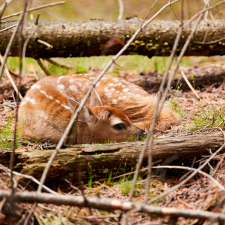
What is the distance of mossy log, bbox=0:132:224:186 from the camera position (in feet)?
8.36

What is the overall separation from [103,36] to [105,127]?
2077 mm

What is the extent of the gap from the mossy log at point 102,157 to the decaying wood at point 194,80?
267 centimetres

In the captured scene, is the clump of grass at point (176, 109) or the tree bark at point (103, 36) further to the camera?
the tree bark at point (103, 36)

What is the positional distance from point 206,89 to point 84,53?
7.71ft

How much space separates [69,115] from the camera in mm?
3822

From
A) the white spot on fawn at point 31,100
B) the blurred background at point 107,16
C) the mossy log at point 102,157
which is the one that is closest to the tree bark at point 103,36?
the blurred background at point 107,16

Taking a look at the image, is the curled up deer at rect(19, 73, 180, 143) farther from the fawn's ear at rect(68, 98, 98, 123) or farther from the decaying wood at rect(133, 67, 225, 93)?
the decaying wood at rect(133, 67, 225, 93)

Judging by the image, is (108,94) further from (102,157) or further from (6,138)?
(102,157)

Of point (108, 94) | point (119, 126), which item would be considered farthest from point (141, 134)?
point (108, 94)

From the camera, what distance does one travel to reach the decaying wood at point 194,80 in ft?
18.1

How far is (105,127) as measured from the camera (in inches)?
153

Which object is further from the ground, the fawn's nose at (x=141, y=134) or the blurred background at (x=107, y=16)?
the blurred background at (x=107, y=16)

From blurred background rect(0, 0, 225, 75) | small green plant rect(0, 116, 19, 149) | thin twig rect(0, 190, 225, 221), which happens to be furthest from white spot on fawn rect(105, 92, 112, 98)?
thin twig rect(0, 190, 225, 221)

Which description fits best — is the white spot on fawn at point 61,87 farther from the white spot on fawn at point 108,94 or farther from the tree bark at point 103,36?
the tree bark at point 103,36
